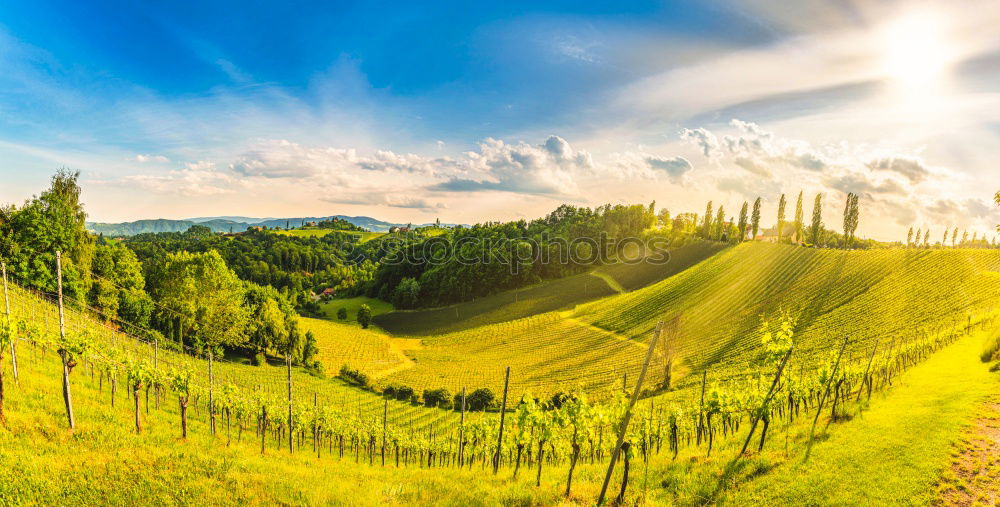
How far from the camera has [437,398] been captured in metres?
48.9

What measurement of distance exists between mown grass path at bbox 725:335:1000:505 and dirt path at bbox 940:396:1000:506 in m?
0.23

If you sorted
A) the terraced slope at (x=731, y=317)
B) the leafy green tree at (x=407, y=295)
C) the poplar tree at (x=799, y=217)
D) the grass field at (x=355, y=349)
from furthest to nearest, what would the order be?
the leafy green tree at (x=407, y=295), the poplar tree at (x=799, y=217), the grass field at (x=355, y=349), the terraced slope at (x=731, y=317)

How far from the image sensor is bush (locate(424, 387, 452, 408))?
160 ft

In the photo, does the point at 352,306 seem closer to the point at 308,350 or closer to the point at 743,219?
the point at 308,350

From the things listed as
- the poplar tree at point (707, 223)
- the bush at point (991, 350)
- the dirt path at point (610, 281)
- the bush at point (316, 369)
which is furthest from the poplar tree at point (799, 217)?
the bush at point (316, 369)

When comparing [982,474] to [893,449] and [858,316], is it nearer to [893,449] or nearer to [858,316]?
[893,449]

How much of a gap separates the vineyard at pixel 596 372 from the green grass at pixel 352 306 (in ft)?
87.8

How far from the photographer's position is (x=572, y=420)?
13266 millimetres

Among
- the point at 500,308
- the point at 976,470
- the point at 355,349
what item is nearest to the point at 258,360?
the point at 355,349

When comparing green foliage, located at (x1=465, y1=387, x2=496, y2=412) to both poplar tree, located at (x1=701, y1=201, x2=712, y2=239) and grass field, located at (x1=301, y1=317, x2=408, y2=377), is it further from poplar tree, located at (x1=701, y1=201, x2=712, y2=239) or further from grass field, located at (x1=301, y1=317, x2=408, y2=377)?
poplar tree, located at (x1=701, y1=201, x2=712, y2=239)

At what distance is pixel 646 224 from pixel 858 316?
304 ft

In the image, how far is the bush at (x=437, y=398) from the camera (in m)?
48.7

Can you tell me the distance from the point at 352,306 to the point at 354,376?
243 feet

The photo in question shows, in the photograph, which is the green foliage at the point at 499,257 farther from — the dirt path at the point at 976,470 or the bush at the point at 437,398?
the dirt path at the point at 976,470
